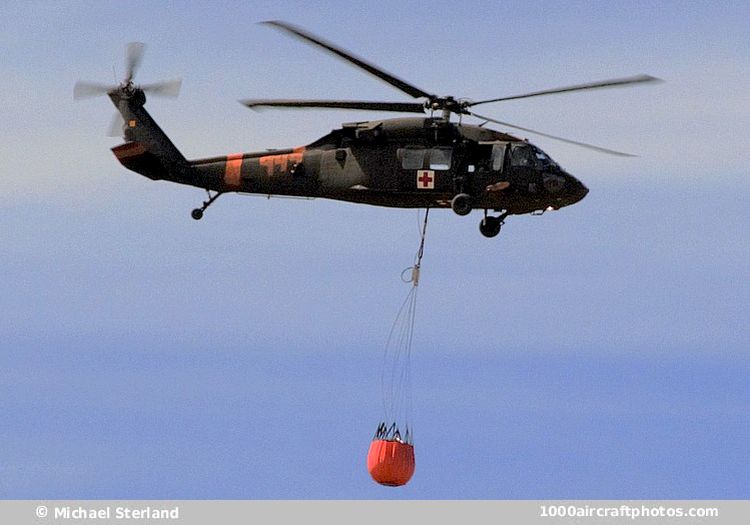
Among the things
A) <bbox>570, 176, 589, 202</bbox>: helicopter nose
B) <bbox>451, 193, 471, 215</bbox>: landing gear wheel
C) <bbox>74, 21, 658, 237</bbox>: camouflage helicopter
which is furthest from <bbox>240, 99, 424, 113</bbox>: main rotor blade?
<bbox>570, 176, 589, 202</bbox>: helicopter nose

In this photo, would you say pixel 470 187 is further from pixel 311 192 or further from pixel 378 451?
pixel 378 451

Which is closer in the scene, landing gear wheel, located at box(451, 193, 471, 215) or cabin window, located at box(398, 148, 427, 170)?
landing gear wheel, located at box(451, 193, 471, 215)

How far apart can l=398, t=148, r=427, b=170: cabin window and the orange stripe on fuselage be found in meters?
4.49

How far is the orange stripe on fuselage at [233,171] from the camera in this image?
127 feet

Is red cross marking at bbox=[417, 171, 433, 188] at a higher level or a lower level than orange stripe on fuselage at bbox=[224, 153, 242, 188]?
lower

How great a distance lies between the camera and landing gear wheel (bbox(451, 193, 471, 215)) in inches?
1426

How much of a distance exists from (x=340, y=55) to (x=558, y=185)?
6.34 meters

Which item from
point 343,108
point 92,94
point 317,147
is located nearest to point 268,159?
point 317,147

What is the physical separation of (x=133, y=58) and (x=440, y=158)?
10.0 metres

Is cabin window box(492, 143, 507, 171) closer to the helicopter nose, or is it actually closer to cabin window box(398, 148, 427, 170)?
cabin window box(398, 148, 427, 170)

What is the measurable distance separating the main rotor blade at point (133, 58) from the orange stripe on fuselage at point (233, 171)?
4.78 m

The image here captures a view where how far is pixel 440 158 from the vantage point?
120 ft

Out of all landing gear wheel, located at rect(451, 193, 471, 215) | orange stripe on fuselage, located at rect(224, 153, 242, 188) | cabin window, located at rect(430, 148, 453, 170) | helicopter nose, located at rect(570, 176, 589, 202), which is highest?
orange stripe on fuselage, located at rect(224, 153, 242, 188)

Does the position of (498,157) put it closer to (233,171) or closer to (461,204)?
(461,204)
